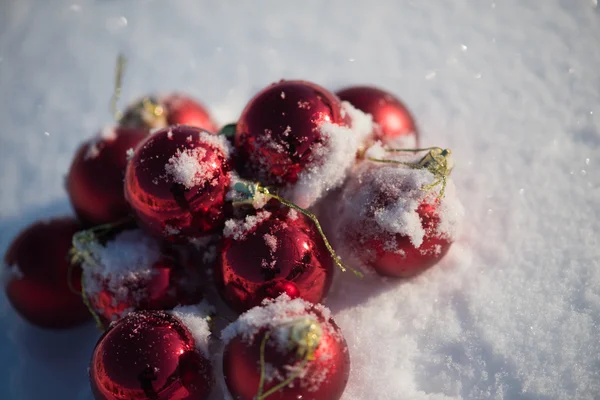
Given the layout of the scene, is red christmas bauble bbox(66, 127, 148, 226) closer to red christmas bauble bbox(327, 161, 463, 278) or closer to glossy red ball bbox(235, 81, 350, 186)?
glossy red ball bbox(235, 81, 350, 186)

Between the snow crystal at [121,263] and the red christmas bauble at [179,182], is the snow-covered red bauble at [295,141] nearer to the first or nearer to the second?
the red christmas bauble at [179,182]

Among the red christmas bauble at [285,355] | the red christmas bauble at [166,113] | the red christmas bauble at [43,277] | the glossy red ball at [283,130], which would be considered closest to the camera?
the red christmas bauble at [285,355]

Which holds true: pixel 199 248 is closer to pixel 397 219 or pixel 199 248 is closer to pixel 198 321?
pixel 198 321

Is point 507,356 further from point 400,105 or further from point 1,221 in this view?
point 1,221

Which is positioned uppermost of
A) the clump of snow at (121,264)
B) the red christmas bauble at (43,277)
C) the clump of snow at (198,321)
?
the clump of snow at (121,264)

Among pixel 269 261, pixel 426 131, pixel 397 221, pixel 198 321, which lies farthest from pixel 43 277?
pixel 426 131

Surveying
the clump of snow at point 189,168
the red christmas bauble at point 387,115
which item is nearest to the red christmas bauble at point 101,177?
the clump of snow at point 189,168
